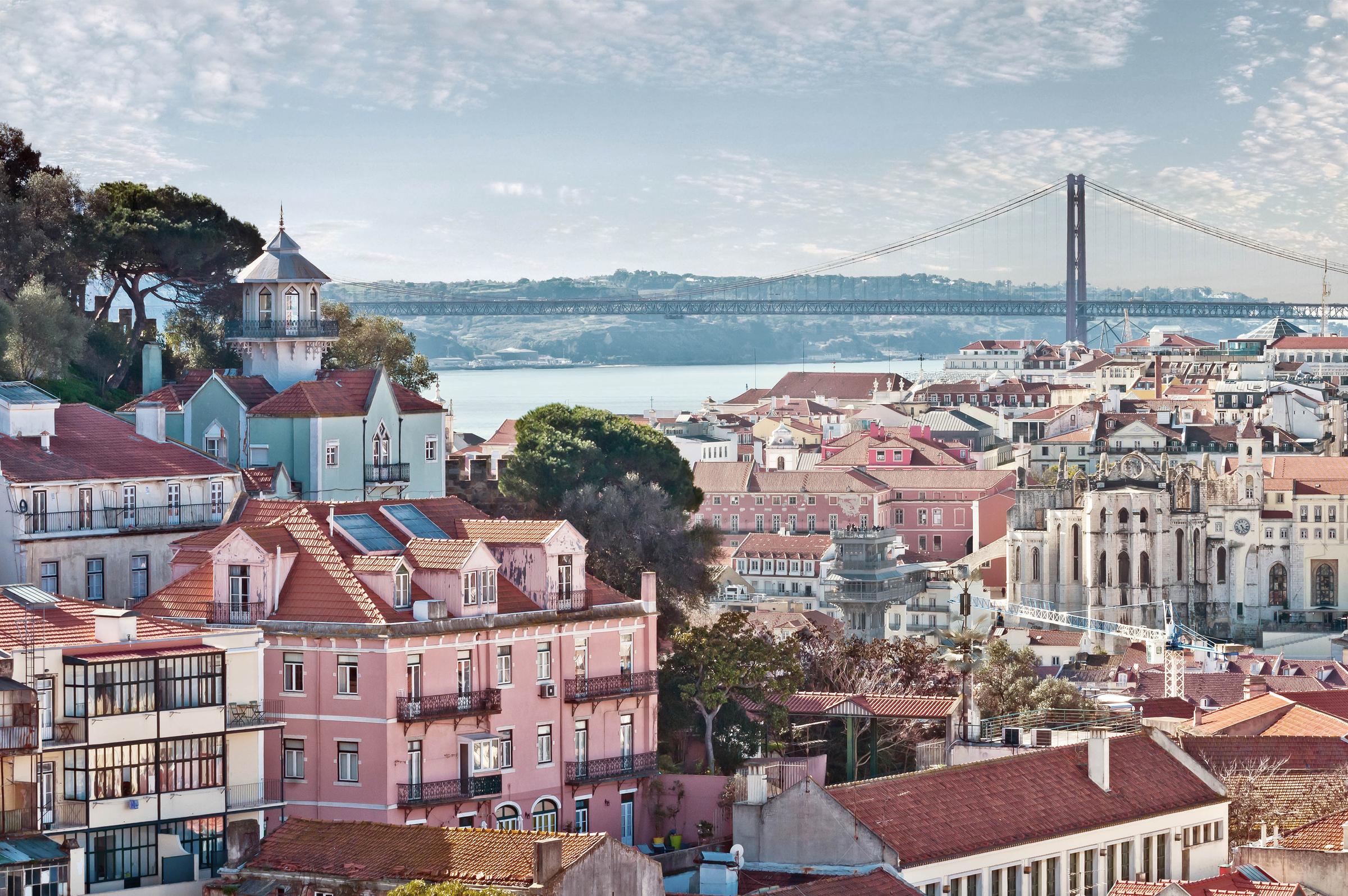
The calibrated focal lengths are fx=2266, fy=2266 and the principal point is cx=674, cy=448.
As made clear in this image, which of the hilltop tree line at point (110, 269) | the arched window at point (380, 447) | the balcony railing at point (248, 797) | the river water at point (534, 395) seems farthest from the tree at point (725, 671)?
the river water at point (534, 395)

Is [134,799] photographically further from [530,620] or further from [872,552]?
[872,552]

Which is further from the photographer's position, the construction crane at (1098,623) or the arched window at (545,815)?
the construction crane at (1098,623)

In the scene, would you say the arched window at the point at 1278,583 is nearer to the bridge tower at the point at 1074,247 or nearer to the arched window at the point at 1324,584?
the arched window at the point at 1324,584

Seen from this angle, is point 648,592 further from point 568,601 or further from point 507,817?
point 507,817

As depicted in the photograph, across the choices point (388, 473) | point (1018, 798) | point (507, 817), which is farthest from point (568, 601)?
point (388, 473)

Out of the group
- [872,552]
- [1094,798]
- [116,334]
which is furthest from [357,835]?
[872,552]

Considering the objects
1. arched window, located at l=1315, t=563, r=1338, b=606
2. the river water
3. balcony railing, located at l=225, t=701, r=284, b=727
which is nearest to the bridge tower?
the river water
